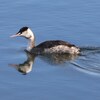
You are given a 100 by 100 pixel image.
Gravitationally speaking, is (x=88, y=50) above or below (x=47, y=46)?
below

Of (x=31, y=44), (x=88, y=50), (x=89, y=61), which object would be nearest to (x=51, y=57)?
(x=31, y=44)

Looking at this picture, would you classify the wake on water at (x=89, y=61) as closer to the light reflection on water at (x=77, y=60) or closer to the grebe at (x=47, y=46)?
the light reflection on water at (x=77, y=60)

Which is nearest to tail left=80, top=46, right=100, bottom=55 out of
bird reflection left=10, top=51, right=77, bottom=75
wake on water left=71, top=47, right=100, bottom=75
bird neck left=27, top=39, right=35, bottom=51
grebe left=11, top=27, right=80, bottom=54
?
wake on water left=71, top=47, right=100, bottom=75

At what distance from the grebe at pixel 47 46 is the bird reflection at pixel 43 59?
0.15 meters

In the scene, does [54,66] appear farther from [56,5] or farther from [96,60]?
[56,5]

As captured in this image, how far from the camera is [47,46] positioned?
18.3m

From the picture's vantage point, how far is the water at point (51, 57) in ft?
50.2

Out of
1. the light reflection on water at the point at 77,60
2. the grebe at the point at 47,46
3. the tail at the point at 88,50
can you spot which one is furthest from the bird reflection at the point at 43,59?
the tail at the point at 88,50

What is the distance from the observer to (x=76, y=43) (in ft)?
62.0

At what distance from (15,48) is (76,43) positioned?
1918 millimetres

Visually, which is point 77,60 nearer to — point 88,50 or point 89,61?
point 89,61

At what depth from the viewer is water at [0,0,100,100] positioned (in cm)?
1530

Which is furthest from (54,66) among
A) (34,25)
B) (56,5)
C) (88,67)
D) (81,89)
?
(56,5)

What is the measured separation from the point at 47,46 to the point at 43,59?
0.52 meters
